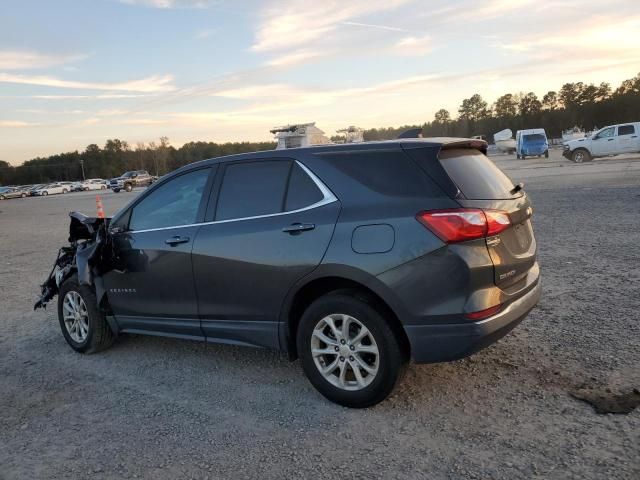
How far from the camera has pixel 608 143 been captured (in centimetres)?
2938

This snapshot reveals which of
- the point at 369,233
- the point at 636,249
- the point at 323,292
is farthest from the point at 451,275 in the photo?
the point at 636,249

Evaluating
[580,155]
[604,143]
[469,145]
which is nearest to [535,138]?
[580,155]

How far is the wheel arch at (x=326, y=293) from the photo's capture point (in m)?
3.54

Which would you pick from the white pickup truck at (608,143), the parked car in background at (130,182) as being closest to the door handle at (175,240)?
the white pickup truck at (608,143)

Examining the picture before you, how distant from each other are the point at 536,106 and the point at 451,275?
126 meters

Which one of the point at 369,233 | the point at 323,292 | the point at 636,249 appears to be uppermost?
the point at 369,233

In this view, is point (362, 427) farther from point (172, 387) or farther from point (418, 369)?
point (172, 387)

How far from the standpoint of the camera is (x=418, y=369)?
14.0 feet

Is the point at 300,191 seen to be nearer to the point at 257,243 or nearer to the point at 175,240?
the point at 257,243

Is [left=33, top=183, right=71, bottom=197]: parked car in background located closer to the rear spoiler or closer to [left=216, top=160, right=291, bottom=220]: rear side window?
[left=216, top=160, right=291, bottom=220]: rear side window

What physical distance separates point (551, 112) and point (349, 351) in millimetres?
117497

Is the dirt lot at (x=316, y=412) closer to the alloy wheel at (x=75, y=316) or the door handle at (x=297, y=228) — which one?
the alloy wheel at (x=75, y=316)

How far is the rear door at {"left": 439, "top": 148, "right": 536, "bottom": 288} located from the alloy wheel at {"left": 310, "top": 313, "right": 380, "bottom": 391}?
943 mm

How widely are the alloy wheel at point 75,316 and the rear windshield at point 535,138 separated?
135ft
